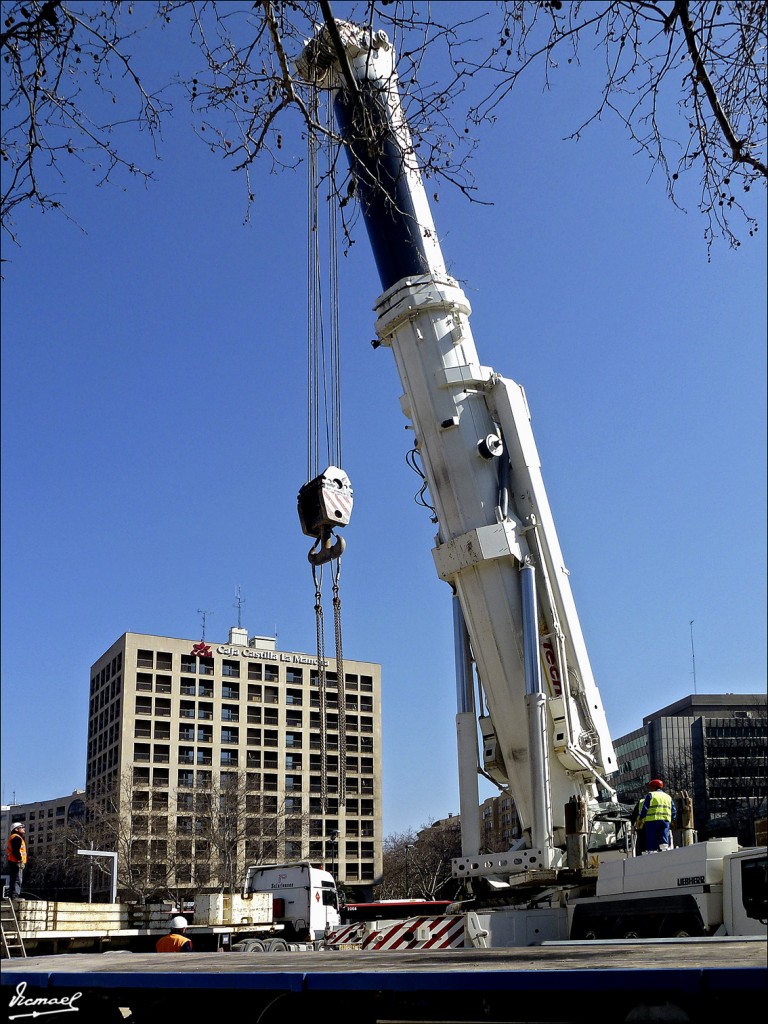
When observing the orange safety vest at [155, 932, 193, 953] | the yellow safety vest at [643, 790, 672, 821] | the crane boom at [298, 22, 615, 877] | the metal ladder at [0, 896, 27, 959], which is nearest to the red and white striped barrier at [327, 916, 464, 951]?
the crane boom at [298, 22, 615, 877]

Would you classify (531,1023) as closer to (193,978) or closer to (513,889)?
(193,978)

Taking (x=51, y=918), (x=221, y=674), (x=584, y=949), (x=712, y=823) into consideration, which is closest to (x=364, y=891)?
(x=221, y=674)

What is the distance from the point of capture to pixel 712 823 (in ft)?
265

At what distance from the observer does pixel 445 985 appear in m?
4.59

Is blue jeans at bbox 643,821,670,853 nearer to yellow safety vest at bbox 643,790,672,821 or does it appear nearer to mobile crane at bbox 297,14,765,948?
yellow safety vest at bbox 643,790,672,821

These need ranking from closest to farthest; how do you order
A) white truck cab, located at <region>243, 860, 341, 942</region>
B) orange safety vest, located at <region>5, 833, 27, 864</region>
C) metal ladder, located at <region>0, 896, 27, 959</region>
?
metal ladder, located at <region>0, 896, 27, 959</region> → orange safety vest, located at <region>5, 833, 27, 864</region> → white truck cab, located at <region>243, 860, 341, 942</region>

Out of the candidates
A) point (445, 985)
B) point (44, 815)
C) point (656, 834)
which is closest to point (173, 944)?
point (656, 834)

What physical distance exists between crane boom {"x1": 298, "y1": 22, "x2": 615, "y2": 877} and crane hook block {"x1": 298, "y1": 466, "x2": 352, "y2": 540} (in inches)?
52.6

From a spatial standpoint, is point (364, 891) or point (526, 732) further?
point (364, 891)

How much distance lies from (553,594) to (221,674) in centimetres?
8468

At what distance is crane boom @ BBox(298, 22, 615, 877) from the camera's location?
15.9 m

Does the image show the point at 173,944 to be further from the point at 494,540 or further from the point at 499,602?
the point at 494,540

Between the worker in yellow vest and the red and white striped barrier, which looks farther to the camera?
the red and white striped barrier

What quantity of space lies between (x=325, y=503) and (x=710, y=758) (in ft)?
265
